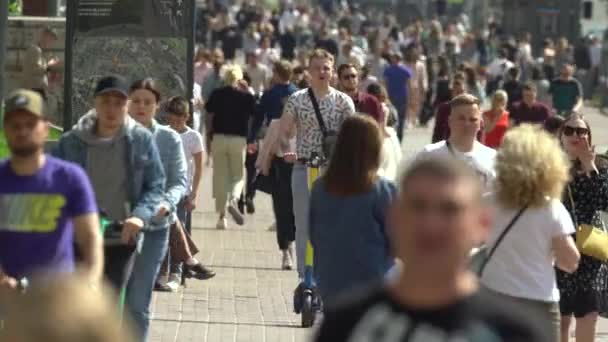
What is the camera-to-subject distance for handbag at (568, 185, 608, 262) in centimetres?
1045

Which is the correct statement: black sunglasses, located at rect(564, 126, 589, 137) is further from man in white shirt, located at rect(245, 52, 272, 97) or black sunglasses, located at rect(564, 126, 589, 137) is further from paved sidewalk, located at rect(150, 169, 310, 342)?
man in white shirt, located at rect(245, 52, 272, 97)

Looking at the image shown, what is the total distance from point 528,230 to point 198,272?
683 centimetres

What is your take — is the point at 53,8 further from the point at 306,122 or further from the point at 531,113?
the point at 306,122

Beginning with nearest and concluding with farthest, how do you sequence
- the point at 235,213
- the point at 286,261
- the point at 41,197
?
the point at 41,197 < the point at 286,261 < the point at 235,213

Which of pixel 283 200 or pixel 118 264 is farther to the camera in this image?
pixel 283 200

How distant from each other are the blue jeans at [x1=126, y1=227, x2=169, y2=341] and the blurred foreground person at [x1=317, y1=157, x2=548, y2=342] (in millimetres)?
5064

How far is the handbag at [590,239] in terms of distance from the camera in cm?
1045

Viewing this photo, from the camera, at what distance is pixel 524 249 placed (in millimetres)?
8141

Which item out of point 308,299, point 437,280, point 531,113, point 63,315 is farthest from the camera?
point 531,113

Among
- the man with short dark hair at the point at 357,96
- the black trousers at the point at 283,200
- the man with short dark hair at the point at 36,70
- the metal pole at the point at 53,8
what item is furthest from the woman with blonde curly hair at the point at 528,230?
the metal pole at the point at 53,8

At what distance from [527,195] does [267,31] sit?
39957 millimetres

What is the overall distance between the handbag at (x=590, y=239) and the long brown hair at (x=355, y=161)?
2138 mm

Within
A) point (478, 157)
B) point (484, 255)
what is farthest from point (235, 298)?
point (484, 255)

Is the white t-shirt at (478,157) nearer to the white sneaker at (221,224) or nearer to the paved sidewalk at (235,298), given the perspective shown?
the paved sidewalk at (235,298)
